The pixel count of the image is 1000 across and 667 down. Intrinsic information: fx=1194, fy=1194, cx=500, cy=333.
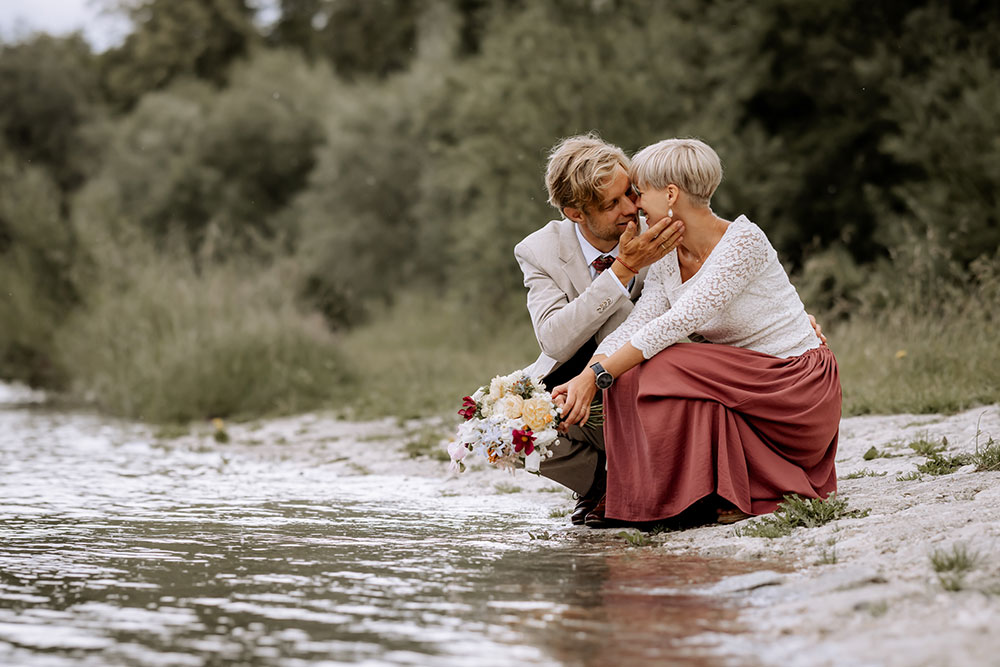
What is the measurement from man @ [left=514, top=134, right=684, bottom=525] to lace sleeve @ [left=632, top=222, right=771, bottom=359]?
264 millimetres

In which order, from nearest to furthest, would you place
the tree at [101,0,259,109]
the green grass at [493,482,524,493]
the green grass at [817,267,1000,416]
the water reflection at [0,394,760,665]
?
the water reflection at [0,394,760,665]
the green grass at [493,482,524,493]
the green grass at [817,267,1000,416]
the tree at [101,0,259,109]

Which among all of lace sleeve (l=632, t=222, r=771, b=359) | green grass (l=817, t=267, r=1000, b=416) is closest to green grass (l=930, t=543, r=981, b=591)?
lace sleeve (l=632, t=222, r=771, b=359)

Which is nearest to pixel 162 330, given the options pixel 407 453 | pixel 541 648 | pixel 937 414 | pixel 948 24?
pixel 407 453

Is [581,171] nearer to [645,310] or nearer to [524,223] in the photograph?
[645,310]

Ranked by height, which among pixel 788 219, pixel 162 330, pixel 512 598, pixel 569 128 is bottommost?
pixel 512 598

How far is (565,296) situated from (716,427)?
1108mm

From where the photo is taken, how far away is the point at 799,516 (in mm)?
5133

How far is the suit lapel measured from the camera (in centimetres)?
595

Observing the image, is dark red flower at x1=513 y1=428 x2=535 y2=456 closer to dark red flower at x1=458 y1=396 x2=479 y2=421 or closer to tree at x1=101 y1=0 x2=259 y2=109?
dark red flower at x1=458 y1=396 x2=479 y2=421

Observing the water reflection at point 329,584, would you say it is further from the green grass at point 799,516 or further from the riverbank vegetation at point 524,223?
the riverbank vegetation at point 524,223

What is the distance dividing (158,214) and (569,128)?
2105 centimetres


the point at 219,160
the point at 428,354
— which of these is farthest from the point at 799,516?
the point at 219,160

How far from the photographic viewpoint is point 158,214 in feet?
119

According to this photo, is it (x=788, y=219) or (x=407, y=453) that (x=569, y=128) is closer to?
(x=788, y=219)
